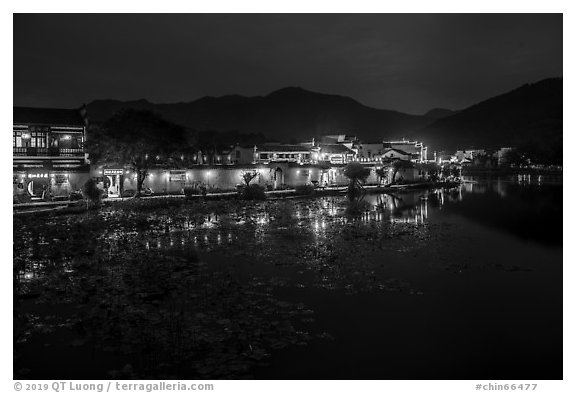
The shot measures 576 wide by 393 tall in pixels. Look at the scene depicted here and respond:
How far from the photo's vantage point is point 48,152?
33062mm

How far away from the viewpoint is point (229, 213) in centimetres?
2875

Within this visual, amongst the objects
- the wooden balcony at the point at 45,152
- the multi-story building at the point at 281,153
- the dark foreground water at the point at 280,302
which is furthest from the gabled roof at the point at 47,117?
the multi-story building at the point at 281,153

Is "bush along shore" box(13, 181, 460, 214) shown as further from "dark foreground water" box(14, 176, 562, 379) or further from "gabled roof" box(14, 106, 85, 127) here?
"gabled roof" box(14, 106, 85, 127)

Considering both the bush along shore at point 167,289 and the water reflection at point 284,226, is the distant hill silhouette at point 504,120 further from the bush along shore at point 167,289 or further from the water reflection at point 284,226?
the bush along shore at point 167,289

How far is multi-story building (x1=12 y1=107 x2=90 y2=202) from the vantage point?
99.1ft

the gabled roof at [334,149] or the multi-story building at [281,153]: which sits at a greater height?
the gabled roof at [334,149]

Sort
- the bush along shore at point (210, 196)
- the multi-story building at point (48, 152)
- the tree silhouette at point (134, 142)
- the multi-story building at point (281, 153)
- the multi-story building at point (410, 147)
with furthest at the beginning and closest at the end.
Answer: the multi-story building at point (410, 147) < the multi-story building at point (281, 153) < the tree silhouette at point (134, 142) < the multi-story building at point (48, 152) < the bush along shore at point (210, 196)

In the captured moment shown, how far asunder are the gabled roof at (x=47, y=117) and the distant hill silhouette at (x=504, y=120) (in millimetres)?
112387

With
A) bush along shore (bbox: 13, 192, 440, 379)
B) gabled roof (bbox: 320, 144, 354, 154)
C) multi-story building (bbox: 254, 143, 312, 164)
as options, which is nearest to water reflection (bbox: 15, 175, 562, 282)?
bush along shore (bbox: 13, 192, 440, 379)

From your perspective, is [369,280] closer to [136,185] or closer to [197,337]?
[197,337]

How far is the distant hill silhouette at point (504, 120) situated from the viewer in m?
130

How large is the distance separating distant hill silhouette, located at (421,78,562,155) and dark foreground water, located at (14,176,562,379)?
378 feet

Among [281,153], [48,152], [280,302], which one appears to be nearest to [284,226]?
[280,302]

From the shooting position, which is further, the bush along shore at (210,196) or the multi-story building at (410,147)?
the multi-story building at (410,147)
